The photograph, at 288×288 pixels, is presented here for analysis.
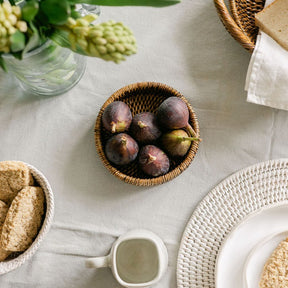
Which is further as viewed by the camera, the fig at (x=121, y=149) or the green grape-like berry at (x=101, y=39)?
the fig at (x=121, y=149)

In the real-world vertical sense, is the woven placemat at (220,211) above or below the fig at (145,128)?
below

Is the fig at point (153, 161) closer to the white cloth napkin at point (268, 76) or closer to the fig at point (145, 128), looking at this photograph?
the fig at point (145, 128)

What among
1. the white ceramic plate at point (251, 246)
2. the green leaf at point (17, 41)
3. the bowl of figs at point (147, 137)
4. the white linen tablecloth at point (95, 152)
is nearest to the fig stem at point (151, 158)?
the bowl of figs at point (147, 137)

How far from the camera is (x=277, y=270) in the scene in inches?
29.1

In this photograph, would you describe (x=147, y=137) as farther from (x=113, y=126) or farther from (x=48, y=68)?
(x=48, y=68)

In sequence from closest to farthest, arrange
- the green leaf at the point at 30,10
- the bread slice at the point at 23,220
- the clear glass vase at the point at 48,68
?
the green leaf at the point at 30,10 < the clear glass vase at the point at 48,68 < the bread slice at the point at 23,220

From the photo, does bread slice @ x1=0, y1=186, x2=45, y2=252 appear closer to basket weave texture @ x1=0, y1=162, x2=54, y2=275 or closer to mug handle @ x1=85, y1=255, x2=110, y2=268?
basket weave texture @ x1=0, y1=162, x2=54, y2=275

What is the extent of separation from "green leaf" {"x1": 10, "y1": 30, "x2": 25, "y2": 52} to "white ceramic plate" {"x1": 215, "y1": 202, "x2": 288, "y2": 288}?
51cm

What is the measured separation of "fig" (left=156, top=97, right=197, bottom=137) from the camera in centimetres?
72

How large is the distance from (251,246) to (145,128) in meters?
0.32

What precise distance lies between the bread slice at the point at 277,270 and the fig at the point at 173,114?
0.92 ft

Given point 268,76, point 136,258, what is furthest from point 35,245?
point 268,76

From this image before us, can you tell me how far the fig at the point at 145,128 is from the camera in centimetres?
73

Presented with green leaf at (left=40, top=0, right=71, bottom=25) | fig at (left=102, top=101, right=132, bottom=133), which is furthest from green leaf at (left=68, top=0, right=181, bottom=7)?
fig at (left=102, top=101, right=132, bottom=133)
